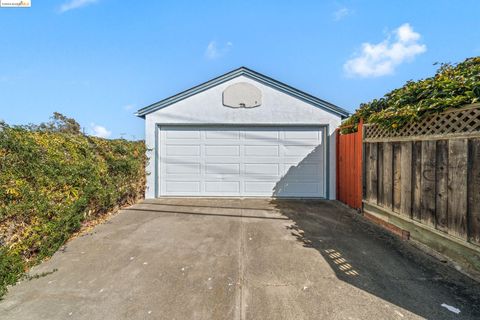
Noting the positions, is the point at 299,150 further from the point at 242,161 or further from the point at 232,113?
the point at 232,113

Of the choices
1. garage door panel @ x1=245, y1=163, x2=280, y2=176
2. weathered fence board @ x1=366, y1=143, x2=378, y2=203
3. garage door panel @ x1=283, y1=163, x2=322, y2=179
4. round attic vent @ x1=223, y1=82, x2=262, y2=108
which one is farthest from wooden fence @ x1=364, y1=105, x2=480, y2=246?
Answer: round attic vent @ x1=223, y1=82, x2=262, y2=108

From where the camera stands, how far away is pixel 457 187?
2732 millimetres

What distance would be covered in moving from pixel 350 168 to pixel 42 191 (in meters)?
6.14

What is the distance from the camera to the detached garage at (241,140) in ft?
21.7

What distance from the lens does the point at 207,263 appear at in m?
2.86

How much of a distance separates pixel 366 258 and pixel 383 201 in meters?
1.67

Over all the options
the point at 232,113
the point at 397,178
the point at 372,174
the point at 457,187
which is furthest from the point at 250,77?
the point at 457,187

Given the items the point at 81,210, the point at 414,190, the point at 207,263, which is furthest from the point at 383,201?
the point at 81,210

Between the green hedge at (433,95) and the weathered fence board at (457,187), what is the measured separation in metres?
0.56

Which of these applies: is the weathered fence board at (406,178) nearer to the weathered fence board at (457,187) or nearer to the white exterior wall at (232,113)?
the weathered fence board at (457,187)

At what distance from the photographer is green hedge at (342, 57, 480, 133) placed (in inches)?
110

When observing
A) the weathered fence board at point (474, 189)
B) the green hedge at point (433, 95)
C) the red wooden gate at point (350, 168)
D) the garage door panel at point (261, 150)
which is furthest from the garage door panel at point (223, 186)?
the weathered fence board at point (474, 189)

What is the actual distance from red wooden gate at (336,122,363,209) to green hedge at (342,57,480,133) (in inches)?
41.5

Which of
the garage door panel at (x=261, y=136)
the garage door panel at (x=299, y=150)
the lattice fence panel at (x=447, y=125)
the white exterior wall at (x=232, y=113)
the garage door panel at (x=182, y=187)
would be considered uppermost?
the white exterior wall at (x=232, y=113)
